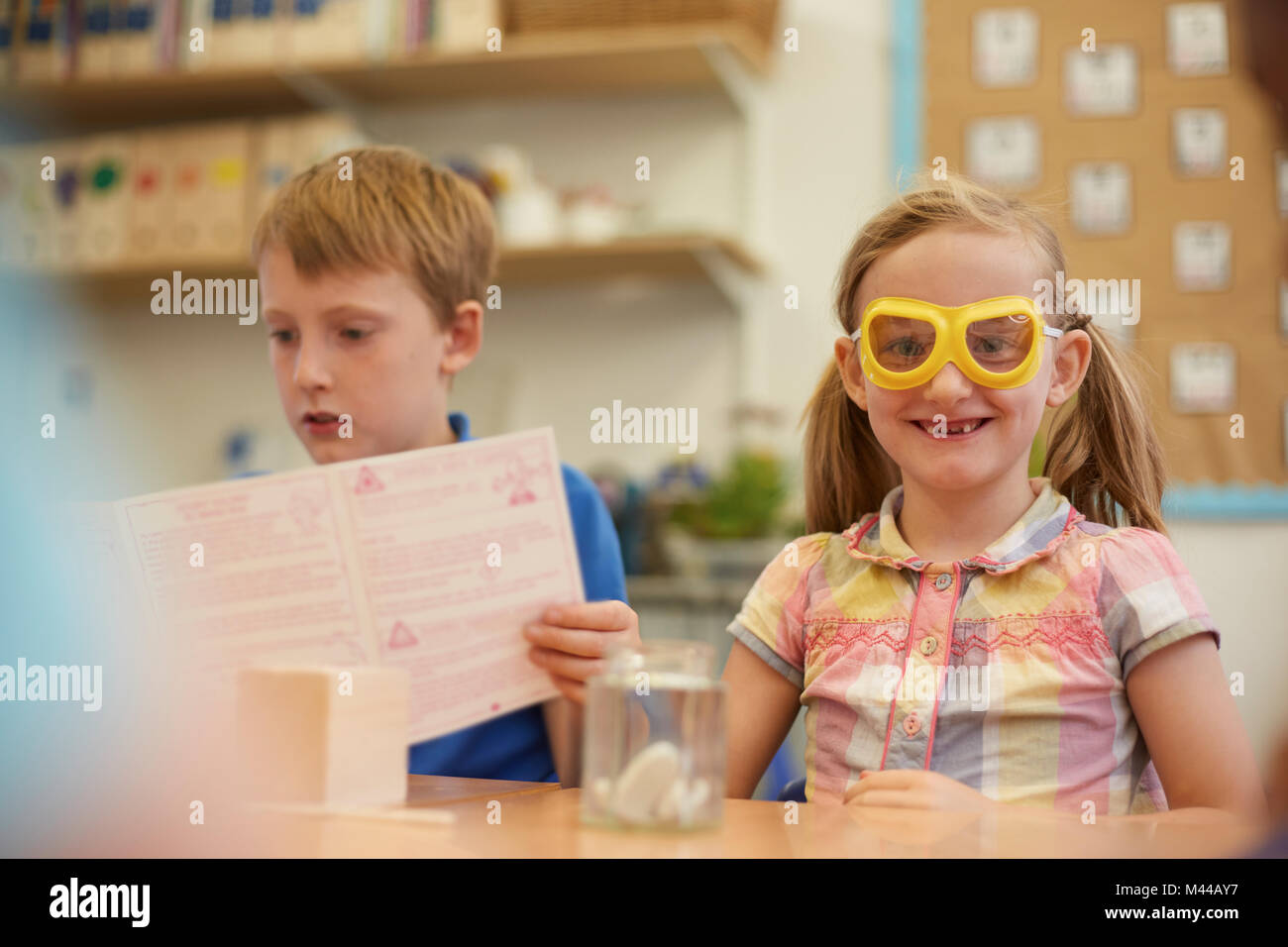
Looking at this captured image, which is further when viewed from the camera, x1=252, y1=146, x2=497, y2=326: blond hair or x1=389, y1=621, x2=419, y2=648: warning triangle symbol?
x1=252, y1=146, x2=497, y2=326: blond hair

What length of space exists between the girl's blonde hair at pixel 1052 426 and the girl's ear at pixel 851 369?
5 centimetres

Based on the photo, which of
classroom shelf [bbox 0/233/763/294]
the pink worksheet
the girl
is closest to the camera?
the pink worksheet

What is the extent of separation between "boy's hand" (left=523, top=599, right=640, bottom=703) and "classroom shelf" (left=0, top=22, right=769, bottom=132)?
2.14m

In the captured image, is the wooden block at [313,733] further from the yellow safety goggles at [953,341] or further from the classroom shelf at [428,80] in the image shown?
the classroom shelf at [428,80]

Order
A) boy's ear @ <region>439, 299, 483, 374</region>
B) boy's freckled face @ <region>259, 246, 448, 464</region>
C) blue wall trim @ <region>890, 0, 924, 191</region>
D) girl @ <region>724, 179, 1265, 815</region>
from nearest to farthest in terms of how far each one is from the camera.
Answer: girl @ <region>724, 179, 1265, 815</region> < boy's freckled face @ <region>259, 246, 448, 464</region> < boy's ear @ <region>439, 299, 483, 374</region> < blue wall trim @ <region>890, 0, 924, 191</region>

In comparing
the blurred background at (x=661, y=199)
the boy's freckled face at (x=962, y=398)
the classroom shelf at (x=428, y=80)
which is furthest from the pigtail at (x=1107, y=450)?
the classroom shelf at (x=428, y=80)

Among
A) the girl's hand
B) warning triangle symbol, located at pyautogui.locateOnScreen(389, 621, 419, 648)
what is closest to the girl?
the girl's hand

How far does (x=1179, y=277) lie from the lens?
2.75 m

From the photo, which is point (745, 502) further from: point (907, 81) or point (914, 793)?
point (914, 793)

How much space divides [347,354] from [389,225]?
0.50 ft

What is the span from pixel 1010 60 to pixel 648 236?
956 mm

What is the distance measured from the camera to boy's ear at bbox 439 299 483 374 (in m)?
1.37

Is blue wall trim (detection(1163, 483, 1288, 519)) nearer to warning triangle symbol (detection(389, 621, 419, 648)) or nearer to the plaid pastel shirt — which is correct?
the plaid pastel shirt

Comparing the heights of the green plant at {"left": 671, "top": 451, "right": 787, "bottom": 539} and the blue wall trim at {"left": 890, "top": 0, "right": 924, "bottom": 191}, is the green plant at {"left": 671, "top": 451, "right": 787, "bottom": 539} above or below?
below
